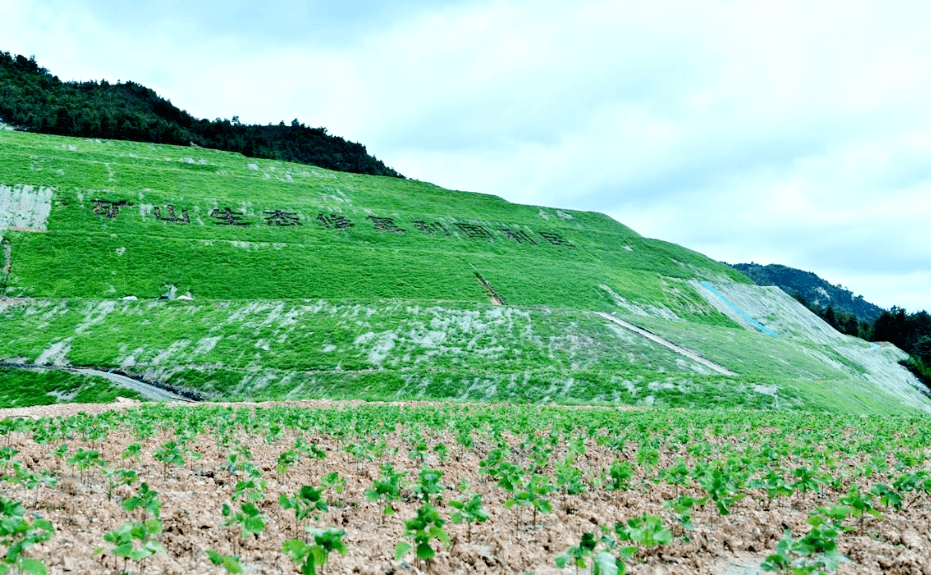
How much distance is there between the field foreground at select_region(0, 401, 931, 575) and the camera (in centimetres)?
875

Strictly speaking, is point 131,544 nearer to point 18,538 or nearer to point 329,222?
point 18,538

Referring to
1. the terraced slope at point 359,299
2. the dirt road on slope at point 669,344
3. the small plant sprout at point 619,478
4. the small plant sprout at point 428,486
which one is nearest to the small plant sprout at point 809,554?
the small plant sprout at point 619,478

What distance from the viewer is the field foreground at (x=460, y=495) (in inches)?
344

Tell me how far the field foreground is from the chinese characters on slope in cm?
7880

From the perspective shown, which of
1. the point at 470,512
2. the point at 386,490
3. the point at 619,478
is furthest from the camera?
the point at 619,478

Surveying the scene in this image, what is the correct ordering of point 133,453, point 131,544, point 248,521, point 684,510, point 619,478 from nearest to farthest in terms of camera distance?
point 131,544 < point 248,521 < point 684,510 < point 619,478 < point 133,453

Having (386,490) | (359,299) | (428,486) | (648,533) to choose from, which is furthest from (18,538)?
(359,299)

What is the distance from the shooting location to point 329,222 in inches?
4087

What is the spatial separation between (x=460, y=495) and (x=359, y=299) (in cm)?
5792

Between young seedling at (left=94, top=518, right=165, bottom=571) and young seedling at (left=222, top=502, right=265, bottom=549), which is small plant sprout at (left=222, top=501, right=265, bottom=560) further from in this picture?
young seedling at (left=94, top=518, right=165, bottom=571)

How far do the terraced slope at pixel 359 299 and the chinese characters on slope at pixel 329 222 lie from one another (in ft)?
1.74

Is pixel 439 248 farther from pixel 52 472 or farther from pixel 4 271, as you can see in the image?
pixel 52 472

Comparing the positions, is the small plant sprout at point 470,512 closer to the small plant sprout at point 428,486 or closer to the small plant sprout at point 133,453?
the small plant sprout at point 428,486

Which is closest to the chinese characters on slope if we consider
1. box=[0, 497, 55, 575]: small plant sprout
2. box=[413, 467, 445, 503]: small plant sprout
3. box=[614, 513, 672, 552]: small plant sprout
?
box=[413, 467, 445, 503]: small plant sprout
